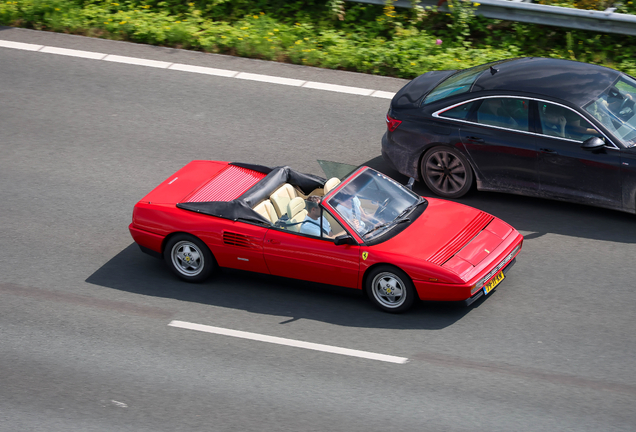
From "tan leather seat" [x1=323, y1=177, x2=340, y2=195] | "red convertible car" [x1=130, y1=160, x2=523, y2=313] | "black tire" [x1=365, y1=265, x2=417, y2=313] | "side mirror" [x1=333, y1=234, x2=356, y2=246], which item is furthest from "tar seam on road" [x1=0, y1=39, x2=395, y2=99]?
"black tire" [x1=365, y1=265, x2=417, y2=313]

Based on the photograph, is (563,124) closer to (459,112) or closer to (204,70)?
(459,112)

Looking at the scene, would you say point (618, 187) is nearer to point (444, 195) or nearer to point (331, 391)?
point (444, 195)

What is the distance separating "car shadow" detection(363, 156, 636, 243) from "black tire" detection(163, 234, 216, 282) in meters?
3.25

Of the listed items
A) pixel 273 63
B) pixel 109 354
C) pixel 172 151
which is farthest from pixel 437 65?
pixel 109 354

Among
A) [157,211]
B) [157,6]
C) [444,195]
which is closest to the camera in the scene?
[157,211]

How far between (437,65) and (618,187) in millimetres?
5078

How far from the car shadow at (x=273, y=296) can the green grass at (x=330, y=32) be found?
6.16 metres

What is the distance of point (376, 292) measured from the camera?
8.53 metres

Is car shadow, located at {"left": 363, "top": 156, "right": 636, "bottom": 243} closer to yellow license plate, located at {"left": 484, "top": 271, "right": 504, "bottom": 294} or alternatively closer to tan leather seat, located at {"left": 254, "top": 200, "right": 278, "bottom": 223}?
yellow license plate, located at {"left": 484, "top": 271, "right": 504, "bottom": 294}

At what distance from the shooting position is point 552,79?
10203mm

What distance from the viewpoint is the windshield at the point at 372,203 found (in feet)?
28.4

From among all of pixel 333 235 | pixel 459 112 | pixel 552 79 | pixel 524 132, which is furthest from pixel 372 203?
pixel 552 79

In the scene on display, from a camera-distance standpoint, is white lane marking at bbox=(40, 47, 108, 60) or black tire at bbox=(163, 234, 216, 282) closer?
black tire at bbox=(163, 234, 216, 282)

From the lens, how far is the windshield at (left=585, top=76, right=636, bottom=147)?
32.1 ft
